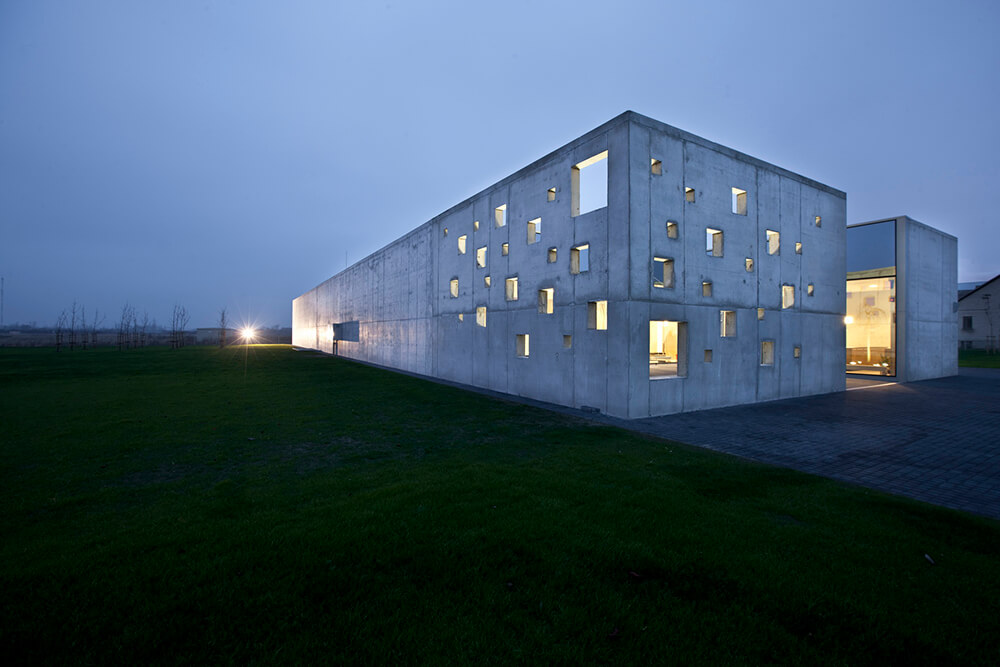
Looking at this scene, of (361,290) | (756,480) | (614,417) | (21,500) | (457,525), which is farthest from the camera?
(361,290)

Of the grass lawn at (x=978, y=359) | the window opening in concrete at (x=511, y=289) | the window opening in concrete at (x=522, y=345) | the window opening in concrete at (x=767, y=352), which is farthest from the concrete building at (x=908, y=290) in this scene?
the window opening in concrete at (x=511, y=289)

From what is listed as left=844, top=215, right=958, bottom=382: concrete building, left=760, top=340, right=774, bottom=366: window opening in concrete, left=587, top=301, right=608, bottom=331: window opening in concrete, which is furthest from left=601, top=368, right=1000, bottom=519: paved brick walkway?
left=844, top=215, right=958, bottom=382: concrete building

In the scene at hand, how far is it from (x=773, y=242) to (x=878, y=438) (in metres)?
8.56

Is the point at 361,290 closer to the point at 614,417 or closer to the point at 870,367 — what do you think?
the point at 614,417

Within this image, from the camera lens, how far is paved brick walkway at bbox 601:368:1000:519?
6.77m

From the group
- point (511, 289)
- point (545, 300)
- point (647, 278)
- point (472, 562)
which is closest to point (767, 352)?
point (647, 278)

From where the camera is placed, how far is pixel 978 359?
36281mm

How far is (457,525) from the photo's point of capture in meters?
4.80

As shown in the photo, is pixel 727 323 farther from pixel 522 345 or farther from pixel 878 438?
pixel 522 345

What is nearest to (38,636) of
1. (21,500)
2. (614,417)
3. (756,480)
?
(21,500)

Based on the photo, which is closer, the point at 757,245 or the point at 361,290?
the point at 757,245

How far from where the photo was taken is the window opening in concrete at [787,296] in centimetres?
1598

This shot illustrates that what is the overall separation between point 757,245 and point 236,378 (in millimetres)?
23200

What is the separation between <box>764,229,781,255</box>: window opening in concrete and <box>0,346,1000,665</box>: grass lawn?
1132cm
